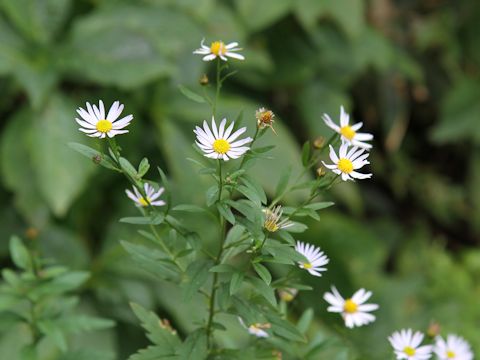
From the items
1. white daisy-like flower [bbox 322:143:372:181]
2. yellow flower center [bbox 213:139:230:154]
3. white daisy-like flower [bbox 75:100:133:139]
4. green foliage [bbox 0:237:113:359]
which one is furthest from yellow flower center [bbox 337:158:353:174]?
green foliage [bbox 0:237:113:359]

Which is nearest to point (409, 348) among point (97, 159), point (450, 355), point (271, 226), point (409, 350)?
point (409, 350)

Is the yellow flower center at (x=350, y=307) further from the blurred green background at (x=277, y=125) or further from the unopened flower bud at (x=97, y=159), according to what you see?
the blurred green background at (x=277, y=125)

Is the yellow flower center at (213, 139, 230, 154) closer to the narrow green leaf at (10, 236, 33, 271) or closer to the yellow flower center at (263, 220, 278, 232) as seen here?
the yellow flower center at (263, 220, 278, 232)

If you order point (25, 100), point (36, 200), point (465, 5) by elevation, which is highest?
point (465, 5)

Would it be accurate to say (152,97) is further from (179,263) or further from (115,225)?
(179,263)

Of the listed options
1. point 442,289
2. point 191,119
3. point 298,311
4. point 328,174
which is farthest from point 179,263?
point 442,289

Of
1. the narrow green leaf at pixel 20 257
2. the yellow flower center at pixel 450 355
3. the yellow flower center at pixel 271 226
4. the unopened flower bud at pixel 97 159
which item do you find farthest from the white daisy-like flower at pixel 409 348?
the narrow green leaf at pixel 20 257
